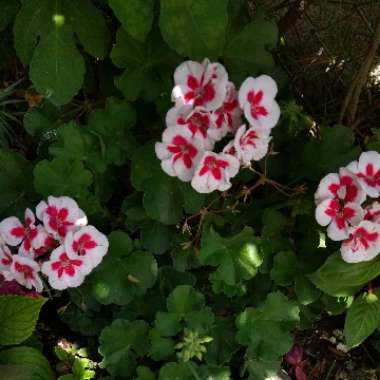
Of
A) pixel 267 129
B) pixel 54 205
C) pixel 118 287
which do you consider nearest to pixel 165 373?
pixel 118 287

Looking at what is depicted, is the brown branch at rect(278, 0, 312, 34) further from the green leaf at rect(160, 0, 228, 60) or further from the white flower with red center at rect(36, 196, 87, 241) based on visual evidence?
the white flower with red center at rect(36, 196, 87, 241)

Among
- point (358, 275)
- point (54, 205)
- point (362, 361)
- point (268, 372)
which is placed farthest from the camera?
point (362, 361)

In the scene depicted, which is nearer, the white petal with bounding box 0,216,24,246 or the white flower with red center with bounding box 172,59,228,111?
the white flower with red center with bounding box 172,59,228,111

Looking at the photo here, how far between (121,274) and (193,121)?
0.63m

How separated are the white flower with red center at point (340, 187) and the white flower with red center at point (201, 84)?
38 cm

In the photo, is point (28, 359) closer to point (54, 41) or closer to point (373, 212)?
point (54, 41)

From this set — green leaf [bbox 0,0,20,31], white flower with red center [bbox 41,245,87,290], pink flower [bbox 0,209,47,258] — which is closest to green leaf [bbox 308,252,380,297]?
white flower with red center [bbox 41,245,87,290]

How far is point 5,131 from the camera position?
2.32m

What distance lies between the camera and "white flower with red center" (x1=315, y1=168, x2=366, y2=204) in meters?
1.70

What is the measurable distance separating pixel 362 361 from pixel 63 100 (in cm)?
161

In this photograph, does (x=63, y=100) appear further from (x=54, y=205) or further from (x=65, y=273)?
(x=65, y=273)

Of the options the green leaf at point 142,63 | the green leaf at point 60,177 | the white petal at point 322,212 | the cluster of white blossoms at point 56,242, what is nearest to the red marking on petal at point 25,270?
the cluster of white blossoms at point 56,242

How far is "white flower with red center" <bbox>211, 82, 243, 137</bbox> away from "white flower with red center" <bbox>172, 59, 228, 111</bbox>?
0.05 m

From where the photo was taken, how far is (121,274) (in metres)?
2.00
